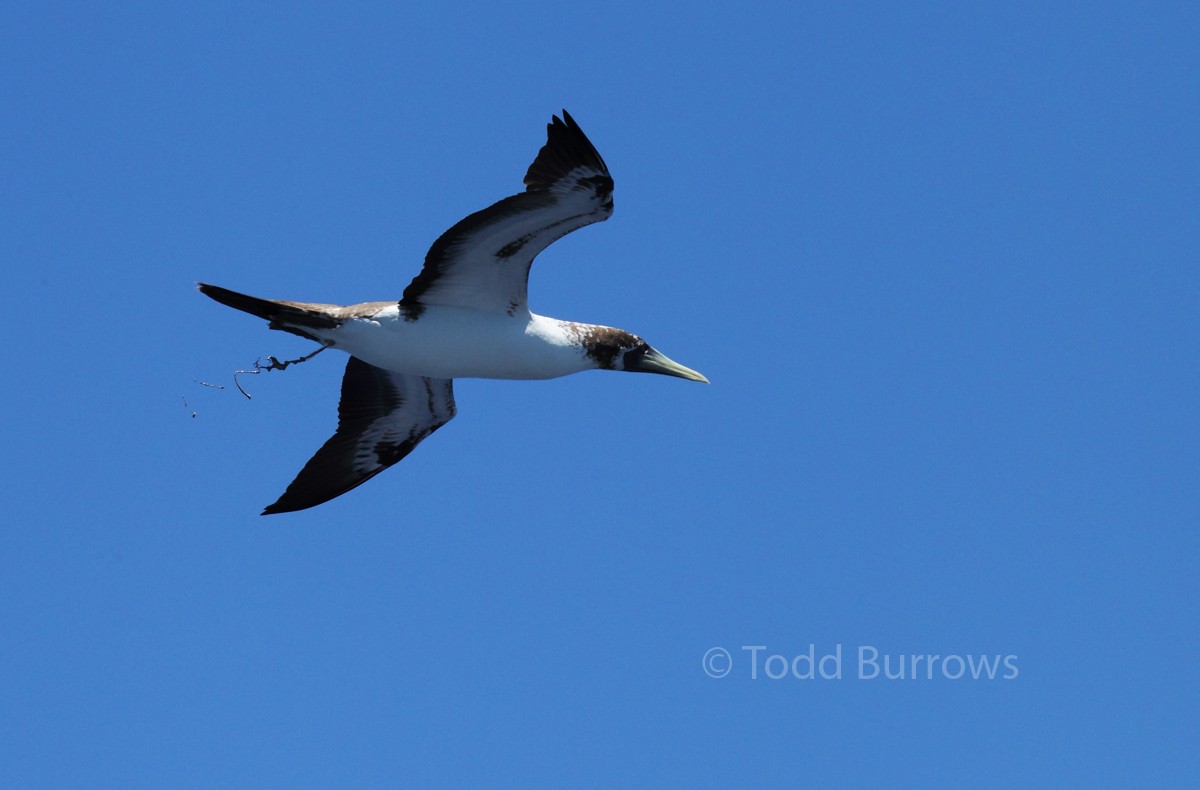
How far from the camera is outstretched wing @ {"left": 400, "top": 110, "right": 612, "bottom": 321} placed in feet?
41.0

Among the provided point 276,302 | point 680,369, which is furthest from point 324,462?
point 680,369

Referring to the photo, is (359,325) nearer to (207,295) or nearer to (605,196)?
(207,295)

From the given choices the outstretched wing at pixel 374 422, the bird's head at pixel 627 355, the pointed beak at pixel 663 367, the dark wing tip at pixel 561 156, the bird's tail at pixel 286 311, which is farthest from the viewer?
the outstretched wing at pixel 374 422

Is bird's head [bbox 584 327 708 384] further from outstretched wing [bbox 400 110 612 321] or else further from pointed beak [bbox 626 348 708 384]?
outstretched wing [bbox 400 110 612 321]

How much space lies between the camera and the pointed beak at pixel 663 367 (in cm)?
1510

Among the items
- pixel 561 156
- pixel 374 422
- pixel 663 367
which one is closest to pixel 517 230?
pixel 561 156

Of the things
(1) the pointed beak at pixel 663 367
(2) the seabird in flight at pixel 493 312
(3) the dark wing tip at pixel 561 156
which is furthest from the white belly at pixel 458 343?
(3) the dark wing tip at pixel 561 156

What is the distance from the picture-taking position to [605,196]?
41.5ft

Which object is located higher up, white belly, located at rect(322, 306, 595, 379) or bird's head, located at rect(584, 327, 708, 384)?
bird's head, located at rect(584, 327, 708, 384)

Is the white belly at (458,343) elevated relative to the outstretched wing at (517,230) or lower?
lower

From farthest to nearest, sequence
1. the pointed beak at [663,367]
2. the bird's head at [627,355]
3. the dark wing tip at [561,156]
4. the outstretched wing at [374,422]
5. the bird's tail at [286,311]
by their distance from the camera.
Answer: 1. the outstretched wing at [374,422]
2. the pointed beak at [663,367]
3. the bird's head at [627,355]
4. the bird's tail at [286,311]
5. the dark wing tip at [561,156]

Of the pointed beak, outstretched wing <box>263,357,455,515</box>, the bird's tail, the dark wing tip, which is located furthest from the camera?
outstretched wing <box>263,357,455,515</box>

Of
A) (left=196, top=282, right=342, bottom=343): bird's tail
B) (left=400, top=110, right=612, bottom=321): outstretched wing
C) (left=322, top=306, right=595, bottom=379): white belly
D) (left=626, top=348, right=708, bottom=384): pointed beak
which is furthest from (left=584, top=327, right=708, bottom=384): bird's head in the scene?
(left=196, top=282, right=342, bottom=343): bird's tail

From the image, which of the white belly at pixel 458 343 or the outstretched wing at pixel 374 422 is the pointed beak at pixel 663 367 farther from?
the outstretched wing at pixel 374 422
